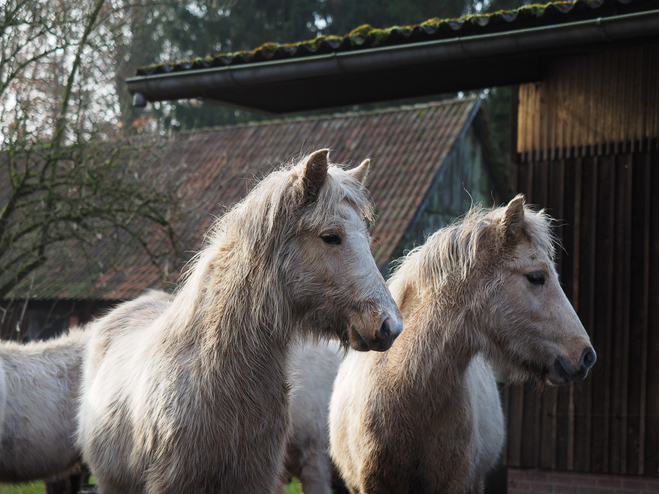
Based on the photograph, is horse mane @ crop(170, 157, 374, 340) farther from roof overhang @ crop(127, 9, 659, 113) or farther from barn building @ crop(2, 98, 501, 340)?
barn building @ crop(2, 98, 501, 340)

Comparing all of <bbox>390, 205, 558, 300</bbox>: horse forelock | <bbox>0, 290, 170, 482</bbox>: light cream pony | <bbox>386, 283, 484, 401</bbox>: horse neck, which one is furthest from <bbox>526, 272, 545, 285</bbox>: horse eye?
<bbox>0, 290, 170, 482</bbox>: light cream pony

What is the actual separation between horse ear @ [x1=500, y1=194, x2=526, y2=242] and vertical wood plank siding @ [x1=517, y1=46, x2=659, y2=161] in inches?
104

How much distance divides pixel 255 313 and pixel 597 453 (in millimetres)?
4260

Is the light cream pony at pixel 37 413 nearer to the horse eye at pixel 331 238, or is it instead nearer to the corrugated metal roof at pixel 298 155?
the horse eye at pixel 331 238

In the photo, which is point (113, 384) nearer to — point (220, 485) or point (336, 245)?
point (220, 485)

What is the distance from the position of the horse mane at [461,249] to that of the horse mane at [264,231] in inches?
41.0

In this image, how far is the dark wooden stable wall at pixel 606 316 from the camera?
5941 millimetres

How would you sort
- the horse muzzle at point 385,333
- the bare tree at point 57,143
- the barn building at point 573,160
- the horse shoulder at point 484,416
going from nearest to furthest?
1. the horse muzzle at point 385,333
2. the horse shoulder at point 484,416
3. the barn building at point 573,160
4. the bare tree at point 57,143

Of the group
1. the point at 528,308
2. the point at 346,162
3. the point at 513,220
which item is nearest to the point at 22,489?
the point at 528,308

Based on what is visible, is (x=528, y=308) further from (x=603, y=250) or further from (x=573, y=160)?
(x=573, y=160)

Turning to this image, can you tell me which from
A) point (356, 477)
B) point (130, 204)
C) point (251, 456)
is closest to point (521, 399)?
point (356, 477)

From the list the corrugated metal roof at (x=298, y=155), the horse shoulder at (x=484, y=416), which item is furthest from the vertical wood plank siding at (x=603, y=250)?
the corrugated metal roof at (x=298, y=155)

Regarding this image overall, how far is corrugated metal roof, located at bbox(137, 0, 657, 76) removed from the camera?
519 cm

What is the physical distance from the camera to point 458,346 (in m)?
4.14
